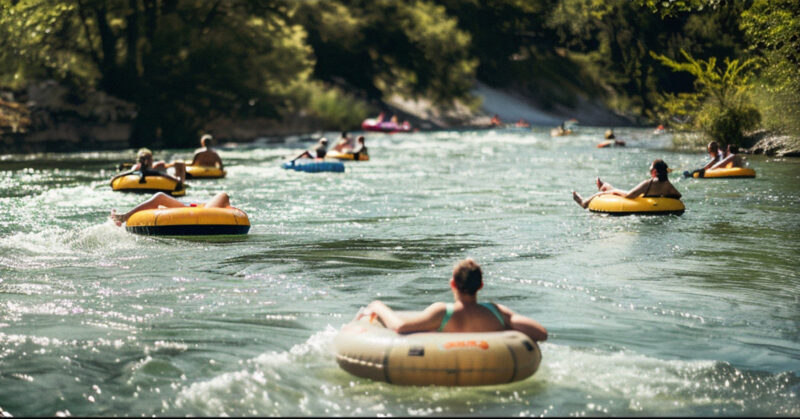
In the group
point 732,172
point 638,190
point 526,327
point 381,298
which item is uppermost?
point 732,172

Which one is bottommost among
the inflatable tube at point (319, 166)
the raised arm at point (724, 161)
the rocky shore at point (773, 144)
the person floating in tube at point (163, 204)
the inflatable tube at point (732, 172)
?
the person floating in tube at point (163, 204)

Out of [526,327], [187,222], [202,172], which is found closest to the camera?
[526,327]

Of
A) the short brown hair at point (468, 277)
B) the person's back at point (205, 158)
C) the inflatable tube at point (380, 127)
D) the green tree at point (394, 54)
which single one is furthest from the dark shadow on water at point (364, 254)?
Result: the green tree at point (394, 54)

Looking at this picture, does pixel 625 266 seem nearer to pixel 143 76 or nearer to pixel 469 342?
pixel 469 342

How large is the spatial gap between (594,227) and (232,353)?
8.08 m

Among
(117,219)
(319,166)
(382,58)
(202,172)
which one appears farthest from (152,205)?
(382,58)

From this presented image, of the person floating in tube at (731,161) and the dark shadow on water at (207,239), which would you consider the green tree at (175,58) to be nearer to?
the person floating in tube at (731,161)

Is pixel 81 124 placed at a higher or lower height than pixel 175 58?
lower

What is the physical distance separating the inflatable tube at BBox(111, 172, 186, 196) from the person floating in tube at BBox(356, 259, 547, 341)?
12.1 meters

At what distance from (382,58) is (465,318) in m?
53.2

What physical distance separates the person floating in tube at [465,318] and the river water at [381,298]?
0.39m

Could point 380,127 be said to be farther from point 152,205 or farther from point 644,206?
point 152,205

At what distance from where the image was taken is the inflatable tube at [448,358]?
6320 millimetres

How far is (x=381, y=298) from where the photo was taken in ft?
31.6
